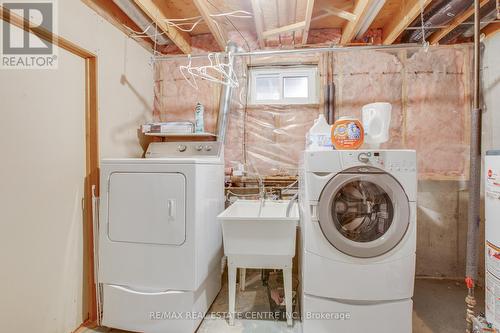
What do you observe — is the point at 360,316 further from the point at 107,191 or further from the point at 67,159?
the point at 67,159

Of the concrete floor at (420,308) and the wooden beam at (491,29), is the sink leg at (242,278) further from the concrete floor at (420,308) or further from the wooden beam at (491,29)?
the wooden beam at (491,29)

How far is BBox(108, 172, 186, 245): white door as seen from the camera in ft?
5.57

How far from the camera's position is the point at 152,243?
1726 millimetres

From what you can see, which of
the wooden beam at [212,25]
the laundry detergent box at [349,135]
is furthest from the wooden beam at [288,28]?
the laundry detergent box at [349,135]

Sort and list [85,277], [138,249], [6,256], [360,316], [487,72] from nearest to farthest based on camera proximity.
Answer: [6,256] < [360,316] < [138,249] < [85,277] < [487,72]

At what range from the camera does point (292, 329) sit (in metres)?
1.82

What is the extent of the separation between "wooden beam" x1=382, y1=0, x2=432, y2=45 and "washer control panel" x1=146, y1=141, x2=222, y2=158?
1.94 metres

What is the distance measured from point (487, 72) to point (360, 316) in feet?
8.11

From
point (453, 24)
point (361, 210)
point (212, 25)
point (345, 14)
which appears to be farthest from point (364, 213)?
point (212, 25)

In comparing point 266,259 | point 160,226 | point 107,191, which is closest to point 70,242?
point 107,191

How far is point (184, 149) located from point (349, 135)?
1.53m

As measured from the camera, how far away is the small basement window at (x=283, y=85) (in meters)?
2.74

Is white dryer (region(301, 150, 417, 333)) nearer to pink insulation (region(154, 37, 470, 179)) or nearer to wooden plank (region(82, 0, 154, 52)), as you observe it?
pink insulation (region(154, 37, 470, 179))

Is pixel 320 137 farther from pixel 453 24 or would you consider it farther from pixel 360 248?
pixel 453 24
